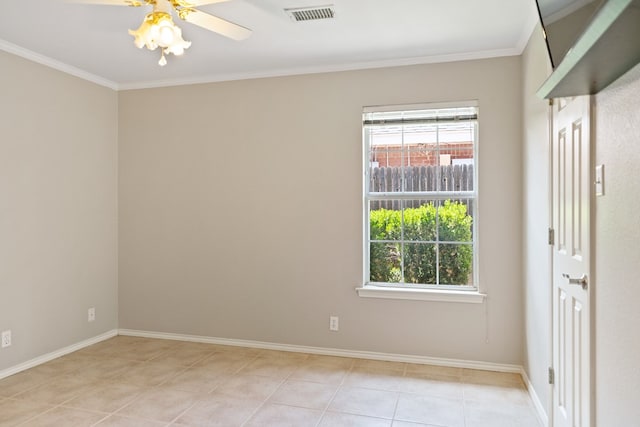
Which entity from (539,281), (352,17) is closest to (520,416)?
(539,281)

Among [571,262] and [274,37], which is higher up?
[274,37]

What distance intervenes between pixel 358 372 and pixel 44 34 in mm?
3423

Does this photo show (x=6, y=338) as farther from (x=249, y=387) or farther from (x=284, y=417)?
(x=284, y=417)

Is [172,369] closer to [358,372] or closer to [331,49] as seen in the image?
[358,372]

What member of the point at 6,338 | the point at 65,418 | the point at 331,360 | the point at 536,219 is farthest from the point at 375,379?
the point at 6,338

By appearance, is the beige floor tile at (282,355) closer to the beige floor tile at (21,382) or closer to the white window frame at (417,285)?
the white window frame at (417,285)

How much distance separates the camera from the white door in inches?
68.9

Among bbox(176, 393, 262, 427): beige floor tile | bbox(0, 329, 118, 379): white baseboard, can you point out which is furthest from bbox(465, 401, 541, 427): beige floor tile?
bbox(0, 329, 118, 379): white baseboard

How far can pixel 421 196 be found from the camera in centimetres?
360

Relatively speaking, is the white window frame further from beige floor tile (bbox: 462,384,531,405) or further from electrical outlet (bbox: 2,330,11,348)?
electrical outlet (bbox: 2,330,11,348)

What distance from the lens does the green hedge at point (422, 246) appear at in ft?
11.6

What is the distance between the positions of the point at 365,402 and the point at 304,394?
428 millimetres

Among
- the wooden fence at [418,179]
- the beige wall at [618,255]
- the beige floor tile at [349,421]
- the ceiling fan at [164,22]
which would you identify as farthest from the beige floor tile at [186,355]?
the beige wall at [618,255]

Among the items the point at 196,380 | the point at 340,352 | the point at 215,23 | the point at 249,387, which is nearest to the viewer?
the point at 215,23
